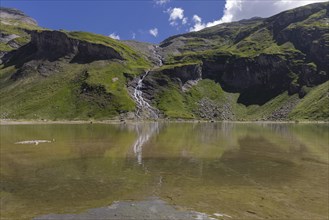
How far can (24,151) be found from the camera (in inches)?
2227

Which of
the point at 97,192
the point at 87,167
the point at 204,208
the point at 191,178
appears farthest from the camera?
the point at 87,167

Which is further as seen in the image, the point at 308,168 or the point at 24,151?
the point at 24,151

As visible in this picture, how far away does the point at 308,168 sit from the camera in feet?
143

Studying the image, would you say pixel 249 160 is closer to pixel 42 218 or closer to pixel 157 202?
pixel 157 202

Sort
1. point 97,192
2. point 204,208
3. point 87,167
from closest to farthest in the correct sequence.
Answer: point 204,208 → point 97,192 → point 87,167

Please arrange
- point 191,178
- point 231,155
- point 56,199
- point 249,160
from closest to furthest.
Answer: point 56,199, point 191,178, point 249,160, point 231,155

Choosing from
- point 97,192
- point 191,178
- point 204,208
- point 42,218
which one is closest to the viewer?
point 42,218

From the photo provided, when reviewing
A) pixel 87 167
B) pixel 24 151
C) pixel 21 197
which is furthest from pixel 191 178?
pixel 24 151

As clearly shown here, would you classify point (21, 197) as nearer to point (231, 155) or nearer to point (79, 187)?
point (79, 187)

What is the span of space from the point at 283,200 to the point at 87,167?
70.7ft

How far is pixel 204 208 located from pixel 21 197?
1255cm

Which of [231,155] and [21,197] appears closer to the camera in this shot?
[21,197]

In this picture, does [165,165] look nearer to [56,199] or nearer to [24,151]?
[56,199]

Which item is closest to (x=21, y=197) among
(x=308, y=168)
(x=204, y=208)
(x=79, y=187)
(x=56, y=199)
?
(x=56, y=199)
